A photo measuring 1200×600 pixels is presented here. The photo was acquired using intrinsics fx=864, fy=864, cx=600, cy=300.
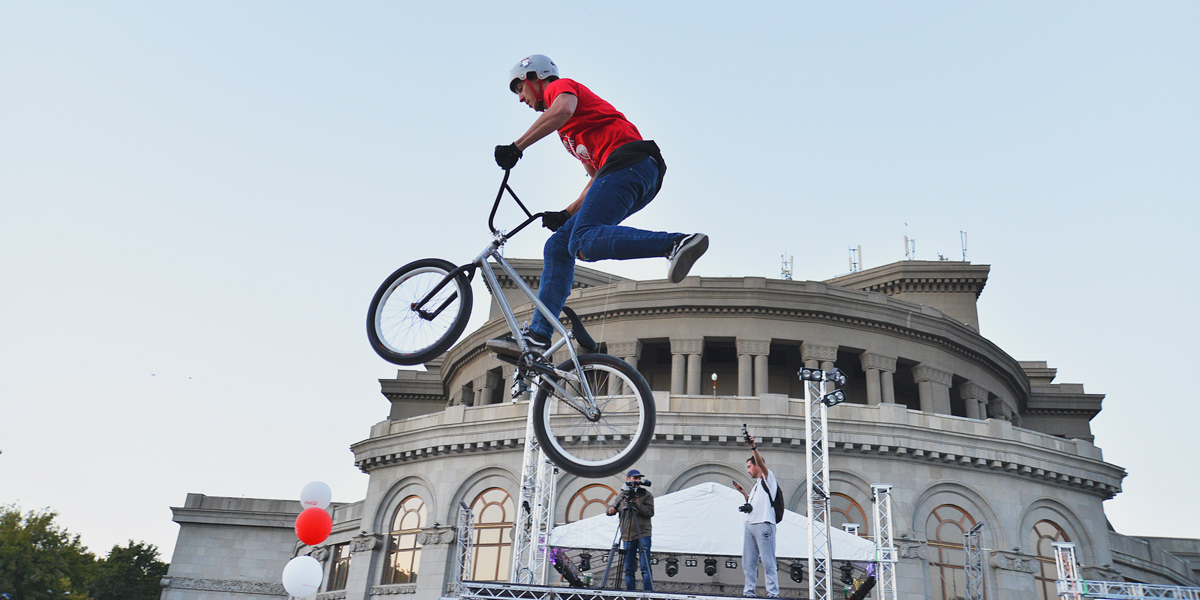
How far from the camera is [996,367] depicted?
4169cm

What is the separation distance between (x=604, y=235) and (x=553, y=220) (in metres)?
0.77

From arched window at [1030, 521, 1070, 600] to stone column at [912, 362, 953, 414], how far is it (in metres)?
8.16

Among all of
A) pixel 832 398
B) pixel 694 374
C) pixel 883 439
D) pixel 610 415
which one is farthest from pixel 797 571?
pixel 610 415

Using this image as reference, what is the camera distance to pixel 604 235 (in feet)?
19.0

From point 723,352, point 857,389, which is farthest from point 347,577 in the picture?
point 857,389

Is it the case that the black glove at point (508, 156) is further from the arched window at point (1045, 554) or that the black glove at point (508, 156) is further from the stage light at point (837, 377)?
the arched window at point (1045, 554)

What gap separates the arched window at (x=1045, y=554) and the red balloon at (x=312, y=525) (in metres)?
22.3

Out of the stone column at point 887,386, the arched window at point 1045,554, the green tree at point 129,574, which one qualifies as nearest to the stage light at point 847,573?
the arched window at point 1045,554

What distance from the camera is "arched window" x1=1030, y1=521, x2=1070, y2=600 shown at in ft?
92.7

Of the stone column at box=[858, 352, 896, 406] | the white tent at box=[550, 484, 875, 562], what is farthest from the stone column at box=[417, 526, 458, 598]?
the stone column at box=[858, 352, 896, 406]

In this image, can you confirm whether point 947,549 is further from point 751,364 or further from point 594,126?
point 594,126

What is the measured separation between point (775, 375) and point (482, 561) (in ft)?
54.4

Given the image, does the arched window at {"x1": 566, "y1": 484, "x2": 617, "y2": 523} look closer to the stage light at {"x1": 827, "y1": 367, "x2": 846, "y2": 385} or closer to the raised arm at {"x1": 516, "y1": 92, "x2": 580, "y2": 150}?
the stage light at {"x1": 827, "y1": 367, "x2": 846, "y2": 385}

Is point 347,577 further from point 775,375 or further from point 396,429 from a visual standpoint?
point 775,375
